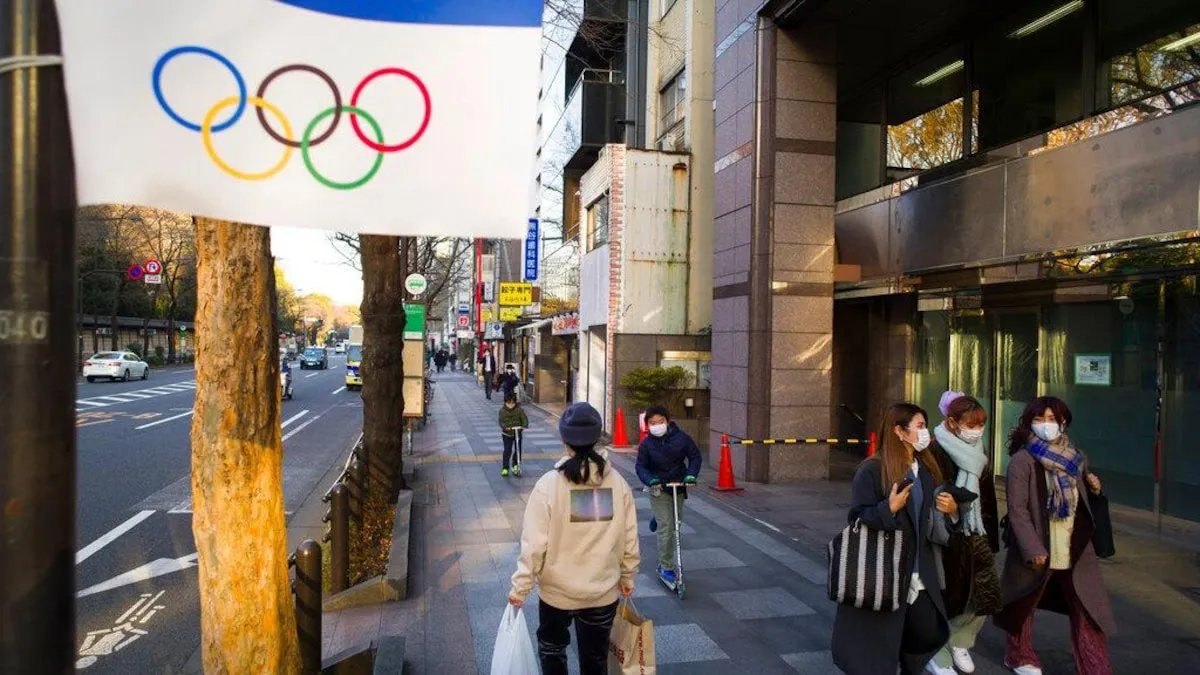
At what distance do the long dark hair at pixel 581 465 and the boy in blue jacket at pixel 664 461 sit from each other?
2.71 metres

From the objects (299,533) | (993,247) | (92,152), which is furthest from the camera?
(993,247)

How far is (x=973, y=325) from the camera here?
1211cm

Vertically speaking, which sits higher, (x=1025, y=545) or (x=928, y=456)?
(x=928, y=456)

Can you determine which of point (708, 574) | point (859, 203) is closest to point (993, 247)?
point (859, 203)

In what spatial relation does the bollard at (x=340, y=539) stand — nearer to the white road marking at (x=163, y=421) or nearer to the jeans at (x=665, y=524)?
the jeans at (x=665, y=524)

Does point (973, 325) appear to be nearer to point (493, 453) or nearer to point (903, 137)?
point (903, 137)

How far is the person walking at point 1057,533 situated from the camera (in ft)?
14.9

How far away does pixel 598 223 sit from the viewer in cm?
1978

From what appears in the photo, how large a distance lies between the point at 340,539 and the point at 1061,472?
541 cm

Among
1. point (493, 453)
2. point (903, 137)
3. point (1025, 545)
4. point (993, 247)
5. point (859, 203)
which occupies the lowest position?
point (493, 453)

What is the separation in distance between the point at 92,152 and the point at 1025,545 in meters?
4.99

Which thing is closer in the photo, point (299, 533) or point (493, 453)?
point (299, 533)

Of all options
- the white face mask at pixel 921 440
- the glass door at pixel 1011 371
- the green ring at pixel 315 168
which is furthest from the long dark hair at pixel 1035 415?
the glass door at pixel 1011 371

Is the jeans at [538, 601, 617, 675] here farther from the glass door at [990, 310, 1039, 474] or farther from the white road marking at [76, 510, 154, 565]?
the glass door at [990, 310, 1039, 474]
